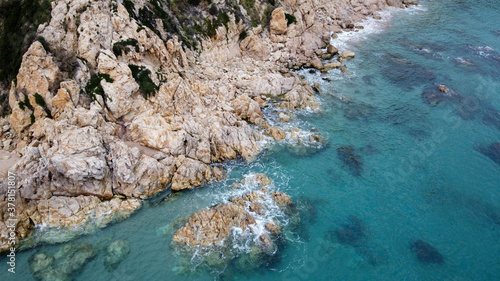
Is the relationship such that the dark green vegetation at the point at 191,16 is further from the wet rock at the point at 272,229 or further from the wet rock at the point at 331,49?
the wet rock at the point at 272,229

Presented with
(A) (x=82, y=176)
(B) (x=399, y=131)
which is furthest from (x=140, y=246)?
(B) (x=399, y=131)

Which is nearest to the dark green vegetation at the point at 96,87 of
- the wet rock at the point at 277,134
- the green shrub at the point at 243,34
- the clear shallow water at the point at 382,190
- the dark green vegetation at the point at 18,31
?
the dark green vegetation at the point at 18,31

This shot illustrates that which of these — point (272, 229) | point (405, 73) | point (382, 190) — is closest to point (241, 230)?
point (272, 229)

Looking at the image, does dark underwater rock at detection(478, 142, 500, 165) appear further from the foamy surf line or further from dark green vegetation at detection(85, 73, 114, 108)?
dark green vegetation at detection(85, 73, 114, 108)

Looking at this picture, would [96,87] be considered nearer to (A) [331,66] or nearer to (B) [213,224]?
(B) [213,224]

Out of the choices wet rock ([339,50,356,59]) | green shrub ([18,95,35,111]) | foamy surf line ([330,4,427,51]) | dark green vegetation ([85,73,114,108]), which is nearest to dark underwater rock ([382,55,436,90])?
wet rock ([339,50,356,59])

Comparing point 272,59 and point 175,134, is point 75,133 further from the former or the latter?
point 272,59
